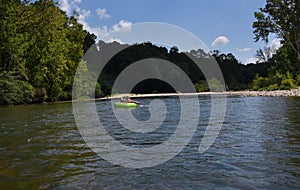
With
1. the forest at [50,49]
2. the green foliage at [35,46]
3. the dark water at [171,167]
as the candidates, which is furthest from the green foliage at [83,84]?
the dark water at [171,167]

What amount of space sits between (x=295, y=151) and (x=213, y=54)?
108 m

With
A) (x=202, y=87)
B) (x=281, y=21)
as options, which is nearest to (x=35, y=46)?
(x=281, y=21)

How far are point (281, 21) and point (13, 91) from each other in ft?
120

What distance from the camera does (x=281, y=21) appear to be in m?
43.6

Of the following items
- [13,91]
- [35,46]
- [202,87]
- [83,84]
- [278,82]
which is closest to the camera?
[13,91]

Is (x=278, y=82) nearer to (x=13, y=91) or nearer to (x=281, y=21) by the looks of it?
(x=281, y=21)

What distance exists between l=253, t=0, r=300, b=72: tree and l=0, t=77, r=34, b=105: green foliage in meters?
32.5

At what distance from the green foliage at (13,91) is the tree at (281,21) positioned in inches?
1280

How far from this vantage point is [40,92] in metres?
40.8

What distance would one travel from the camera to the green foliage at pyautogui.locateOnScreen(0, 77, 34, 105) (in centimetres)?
3281

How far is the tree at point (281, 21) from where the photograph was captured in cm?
4247

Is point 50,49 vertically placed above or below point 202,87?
above

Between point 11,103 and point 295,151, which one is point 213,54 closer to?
point 11,103

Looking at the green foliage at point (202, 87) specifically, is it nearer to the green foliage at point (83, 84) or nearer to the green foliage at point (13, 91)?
the green foliage at point (83, 84)
